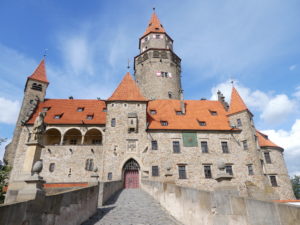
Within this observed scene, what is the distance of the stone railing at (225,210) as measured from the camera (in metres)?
2.41

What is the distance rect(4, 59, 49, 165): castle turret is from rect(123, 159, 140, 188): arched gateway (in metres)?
13.3

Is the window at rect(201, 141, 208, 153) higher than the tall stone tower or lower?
lower

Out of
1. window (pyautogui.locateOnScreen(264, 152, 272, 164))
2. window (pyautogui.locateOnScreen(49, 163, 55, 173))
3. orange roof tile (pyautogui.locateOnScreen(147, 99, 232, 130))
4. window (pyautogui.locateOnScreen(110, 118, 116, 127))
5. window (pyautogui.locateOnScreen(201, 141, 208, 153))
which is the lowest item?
window (pyautogui.locateOnScreen(49, 163, 55, 173))

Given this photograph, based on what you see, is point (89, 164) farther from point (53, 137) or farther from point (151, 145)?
point (53, 137)

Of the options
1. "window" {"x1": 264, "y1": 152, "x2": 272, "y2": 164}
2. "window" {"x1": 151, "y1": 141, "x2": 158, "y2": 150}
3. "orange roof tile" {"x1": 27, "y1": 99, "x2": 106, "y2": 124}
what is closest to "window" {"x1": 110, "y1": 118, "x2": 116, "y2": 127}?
"orange roof tile" {"x1": 27, "y1": 99, "x2": 106, "y2": 124}

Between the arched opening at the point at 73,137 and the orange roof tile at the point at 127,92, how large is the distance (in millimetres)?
Answer: 6432

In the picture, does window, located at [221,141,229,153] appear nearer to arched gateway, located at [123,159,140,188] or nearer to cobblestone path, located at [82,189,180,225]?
arched gateway, located at [123,159,140,188]

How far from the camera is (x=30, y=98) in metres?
25.2

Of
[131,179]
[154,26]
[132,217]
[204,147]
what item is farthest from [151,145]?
[154,26]

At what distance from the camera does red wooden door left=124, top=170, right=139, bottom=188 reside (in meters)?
17.9

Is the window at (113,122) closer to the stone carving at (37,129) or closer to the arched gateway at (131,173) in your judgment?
the arched gateway at (131,173)

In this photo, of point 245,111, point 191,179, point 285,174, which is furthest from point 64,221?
point 285,174

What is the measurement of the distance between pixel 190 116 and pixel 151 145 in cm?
675

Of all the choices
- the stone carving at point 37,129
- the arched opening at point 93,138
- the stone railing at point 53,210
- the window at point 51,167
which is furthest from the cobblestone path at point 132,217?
the arched opening at point 93,138
